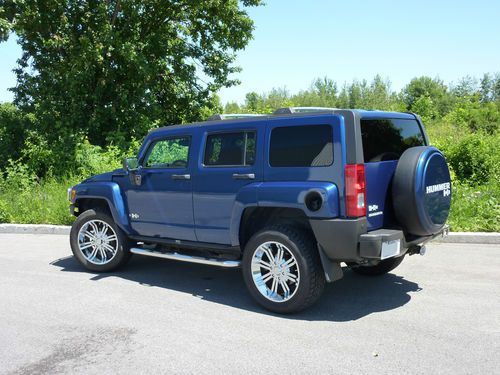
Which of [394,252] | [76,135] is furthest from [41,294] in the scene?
[76,135]

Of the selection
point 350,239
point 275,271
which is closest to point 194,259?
point 275,271

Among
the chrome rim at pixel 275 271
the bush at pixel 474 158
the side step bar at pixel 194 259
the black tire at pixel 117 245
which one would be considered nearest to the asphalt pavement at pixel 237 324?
the black tire at pixel 117 245

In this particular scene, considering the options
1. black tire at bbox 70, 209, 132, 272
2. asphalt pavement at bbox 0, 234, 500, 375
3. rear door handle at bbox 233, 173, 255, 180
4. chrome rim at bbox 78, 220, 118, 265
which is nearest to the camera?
asphalt pavement at bbox 0, 234, 500, 375

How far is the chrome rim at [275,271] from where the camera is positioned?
4837 millimetres

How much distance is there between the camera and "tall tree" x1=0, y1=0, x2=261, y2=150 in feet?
50.9

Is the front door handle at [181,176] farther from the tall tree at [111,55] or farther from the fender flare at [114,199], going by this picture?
the tall tree at [111,55]

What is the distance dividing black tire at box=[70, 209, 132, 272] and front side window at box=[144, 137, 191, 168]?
37.3 inches

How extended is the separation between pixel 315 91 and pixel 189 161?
64.0m

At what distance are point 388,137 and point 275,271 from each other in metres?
1.77

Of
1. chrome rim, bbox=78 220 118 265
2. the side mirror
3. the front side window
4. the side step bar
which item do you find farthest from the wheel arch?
chrome rim, bbox=78 220 118 265

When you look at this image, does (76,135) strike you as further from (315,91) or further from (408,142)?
(315,91)

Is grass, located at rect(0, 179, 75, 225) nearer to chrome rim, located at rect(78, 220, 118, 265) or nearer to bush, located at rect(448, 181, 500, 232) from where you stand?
chrome rim, located at rect(78, 220, 118, 265)

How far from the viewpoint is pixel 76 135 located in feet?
50.0

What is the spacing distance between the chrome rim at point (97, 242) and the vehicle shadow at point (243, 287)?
255 mm
